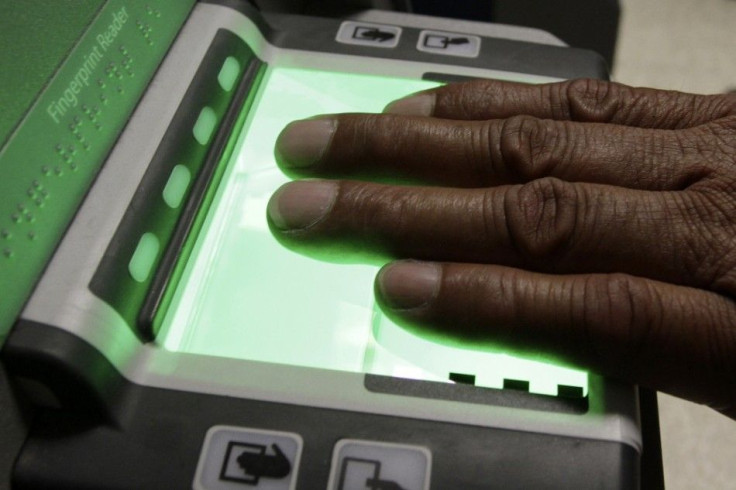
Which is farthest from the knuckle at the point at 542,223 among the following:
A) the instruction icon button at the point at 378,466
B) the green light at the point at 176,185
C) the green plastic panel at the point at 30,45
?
the green plastic panel at the point at 30,45

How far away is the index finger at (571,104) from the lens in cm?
76

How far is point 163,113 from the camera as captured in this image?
0.67 meters

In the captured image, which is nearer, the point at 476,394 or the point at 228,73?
the point at 476,394

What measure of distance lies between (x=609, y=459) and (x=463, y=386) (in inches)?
5.0

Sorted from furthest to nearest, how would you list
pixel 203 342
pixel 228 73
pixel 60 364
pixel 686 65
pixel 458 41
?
pixel 686 65
pixel 458 41
pixel 228 73
pixel 203 342
pixel 60 364

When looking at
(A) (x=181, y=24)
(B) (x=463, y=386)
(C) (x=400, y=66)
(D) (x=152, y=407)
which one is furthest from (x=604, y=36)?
(D) (x=152, y=407)

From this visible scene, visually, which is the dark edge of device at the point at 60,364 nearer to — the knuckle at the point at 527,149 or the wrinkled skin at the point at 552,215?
the wrinkled skin at the point at 552,215

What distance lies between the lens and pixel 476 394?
567 mm

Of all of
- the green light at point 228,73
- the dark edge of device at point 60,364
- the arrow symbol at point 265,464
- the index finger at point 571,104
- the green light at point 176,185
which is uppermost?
the index finger at point 571,104

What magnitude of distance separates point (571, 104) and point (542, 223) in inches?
8.1

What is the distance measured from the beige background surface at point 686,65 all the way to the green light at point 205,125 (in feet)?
3.22

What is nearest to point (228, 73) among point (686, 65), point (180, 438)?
point (180, 438)

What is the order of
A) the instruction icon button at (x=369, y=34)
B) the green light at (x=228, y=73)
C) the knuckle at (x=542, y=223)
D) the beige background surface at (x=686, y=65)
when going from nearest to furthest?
the knuckle at (x=542, y=223)
the green light at (x=228, y=73)
the instruction icon button at (x=369, y=34)
the beige background surface at (x=686, y=65)

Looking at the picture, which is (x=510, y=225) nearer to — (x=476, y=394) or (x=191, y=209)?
(x=476, y=394)
